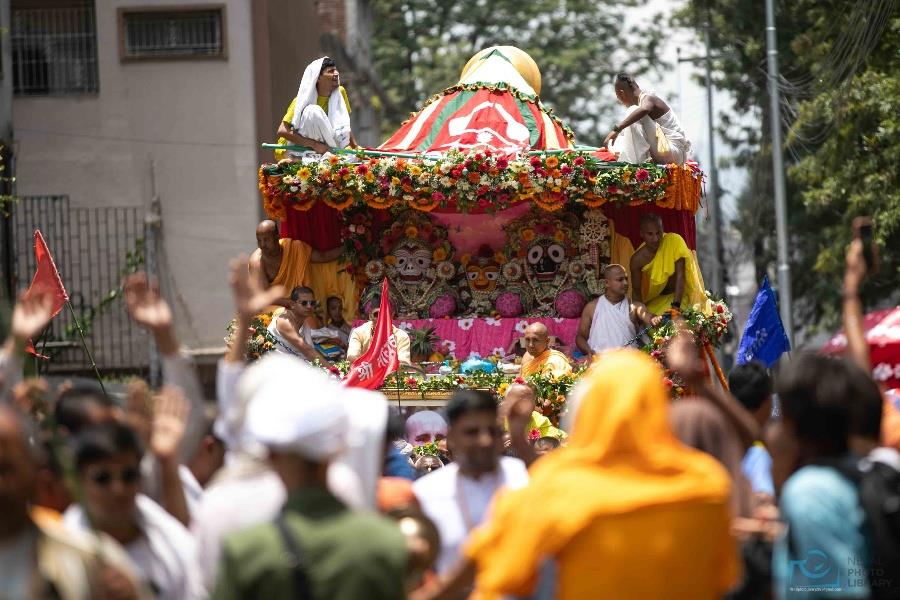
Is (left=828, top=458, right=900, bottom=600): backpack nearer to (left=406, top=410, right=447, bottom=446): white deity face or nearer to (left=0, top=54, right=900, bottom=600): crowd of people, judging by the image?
(left=0, top=54, right=900, bottom=600): crowd of people

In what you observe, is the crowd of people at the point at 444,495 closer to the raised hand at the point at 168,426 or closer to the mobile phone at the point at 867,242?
the raised hand at the point at 168,426

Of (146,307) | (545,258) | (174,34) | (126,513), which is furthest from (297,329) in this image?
(174,34)

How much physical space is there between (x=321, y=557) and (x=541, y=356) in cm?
936

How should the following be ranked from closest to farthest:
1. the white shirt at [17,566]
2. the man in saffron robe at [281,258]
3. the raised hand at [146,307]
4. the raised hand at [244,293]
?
the white shirt at [17,566] → the raised hand at [146,307] → the raised hand at [244,293] → the man in saffron robe at [281,258]

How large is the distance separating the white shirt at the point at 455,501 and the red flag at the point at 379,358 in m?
7.02

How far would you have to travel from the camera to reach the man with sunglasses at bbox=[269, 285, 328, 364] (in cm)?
1346

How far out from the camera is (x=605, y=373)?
13.7 feet

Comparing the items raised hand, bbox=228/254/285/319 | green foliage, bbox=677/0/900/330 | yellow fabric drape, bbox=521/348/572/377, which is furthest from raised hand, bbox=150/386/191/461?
green foliage, bbox=677/0/900/330

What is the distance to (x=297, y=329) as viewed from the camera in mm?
13875

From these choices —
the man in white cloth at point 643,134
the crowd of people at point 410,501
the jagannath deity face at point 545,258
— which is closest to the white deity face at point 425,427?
the jagannath deity face at point 545,258

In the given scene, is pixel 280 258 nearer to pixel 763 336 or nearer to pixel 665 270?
pixel 665 270

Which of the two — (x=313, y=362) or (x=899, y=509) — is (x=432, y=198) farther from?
(x=899, y=509)

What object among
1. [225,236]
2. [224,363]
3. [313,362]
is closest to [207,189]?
[225,236]

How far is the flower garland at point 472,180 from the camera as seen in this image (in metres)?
13.8
